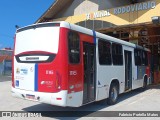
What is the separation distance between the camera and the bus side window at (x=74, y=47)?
830cm

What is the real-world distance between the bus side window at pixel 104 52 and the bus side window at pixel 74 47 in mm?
1632

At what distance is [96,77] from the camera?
32.0 feet

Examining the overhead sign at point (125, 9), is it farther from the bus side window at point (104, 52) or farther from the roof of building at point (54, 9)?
the bus side window at point (104, 52)

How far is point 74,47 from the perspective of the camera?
8469 mm

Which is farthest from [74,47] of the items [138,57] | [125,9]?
[125,9]

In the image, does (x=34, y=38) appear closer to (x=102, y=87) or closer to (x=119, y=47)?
(x=102, y=87)

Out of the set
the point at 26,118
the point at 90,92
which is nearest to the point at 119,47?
the point at 90,92

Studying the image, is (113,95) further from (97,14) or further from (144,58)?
(97,14)

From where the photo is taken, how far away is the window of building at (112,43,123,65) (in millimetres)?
11406

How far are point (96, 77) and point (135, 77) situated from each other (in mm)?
5243

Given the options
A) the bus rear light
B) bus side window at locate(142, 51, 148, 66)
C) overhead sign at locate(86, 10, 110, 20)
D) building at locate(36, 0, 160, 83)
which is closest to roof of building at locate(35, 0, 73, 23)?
building at locate(36, 0, 160, 83)

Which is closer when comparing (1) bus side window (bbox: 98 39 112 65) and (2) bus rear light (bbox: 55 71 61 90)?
(2) bus rear light (bbox: 55 71 61 90)

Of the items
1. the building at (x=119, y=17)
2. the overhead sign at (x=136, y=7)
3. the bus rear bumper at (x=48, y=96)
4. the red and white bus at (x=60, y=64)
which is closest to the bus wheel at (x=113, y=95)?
the red and white bus at (x=60, y=64)

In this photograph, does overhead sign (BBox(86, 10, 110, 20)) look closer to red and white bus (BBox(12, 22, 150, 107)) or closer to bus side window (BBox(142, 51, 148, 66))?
bus side window (BBox(142, 51, 148, 66))
